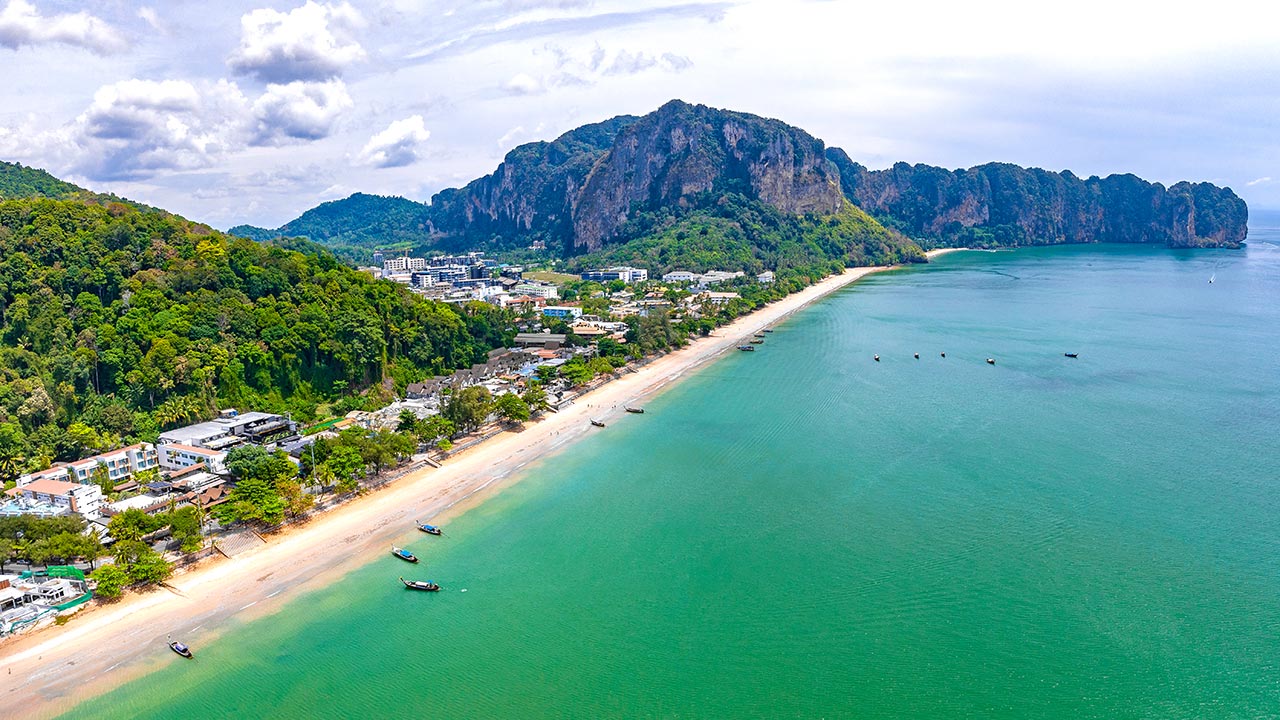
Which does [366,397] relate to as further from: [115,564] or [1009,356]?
[1009,356]

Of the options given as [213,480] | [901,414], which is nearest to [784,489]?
[901,414]

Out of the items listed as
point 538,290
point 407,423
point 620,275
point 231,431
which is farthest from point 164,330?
point 620,275

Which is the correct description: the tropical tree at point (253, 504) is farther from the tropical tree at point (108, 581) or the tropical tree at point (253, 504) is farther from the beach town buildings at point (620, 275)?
the beach town buildings at point (620, 275)

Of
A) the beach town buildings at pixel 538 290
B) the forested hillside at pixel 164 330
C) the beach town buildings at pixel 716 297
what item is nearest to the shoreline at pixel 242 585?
the forested hillside at pixel 164 330

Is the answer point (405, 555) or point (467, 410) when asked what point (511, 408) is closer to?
point (467, 410)

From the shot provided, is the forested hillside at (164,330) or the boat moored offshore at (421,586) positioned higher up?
the forested hillside at (164,330)
